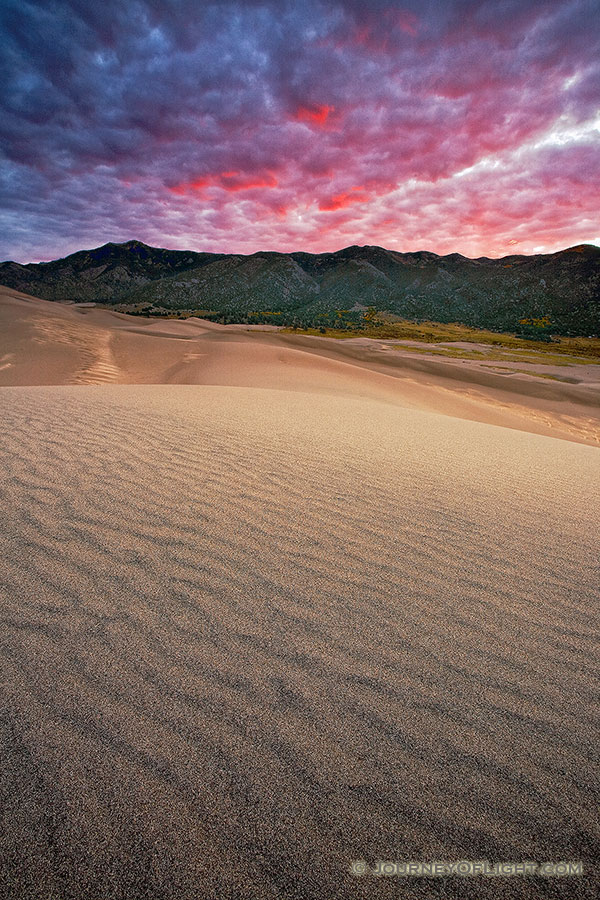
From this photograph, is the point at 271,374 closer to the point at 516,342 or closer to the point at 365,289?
the point at 516,342

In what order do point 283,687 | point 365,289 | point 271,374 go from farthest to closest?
point 365,289
point 271,374
point 283,687

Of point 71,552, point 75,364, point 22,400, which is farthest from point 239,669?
point 75,364

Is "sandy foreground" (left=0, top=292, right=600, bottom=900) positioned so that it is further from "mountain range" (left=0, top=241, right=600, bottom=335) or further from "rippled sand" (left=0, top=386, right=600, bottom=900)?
"mountain range" (left=0, top=241, right=600, bottom=335)

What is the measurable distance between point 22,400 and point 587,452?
11.8 metres

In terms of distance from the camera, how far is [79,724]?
1.67 meters

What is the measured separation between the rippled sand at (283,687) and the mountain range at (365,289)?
4902 inches

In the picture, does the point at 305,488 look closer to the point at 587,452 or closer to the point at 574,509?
the point at 574,509

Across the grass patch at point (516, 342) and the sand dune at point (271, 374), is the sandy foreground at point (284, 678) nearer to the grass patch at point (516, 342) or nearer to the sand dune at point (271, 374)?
the sand dune at point (271, 374)

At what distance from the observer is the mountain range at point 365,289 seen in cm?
13362

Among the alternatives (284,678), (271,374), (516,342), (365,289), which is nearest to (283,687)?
(284,678)

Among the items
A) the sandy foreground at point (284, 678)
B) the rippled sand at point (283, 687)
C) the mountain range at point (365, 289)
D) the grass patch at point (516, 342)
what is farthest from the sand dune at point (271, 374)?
the mountain range at point (365, 289)

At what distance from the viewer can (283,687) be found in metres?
1.92

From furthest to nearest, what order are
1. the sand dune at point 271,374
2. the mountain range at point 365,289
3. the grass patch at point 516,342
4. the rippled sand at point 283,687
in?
the mountain range at point 365,289 < the grass patch at point 516,342 < the sand dune at point 271,374 < the rippled sand at point 283,687

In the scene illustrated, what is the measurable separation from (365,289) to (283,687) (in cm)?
19402
